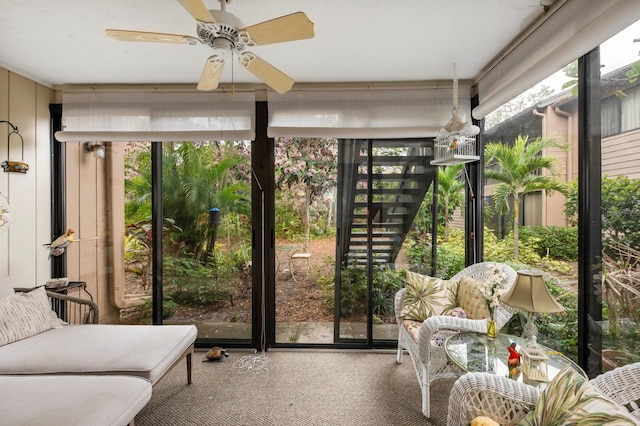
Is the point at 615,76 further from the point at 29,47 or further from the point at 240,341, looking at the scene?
the point at 29,47

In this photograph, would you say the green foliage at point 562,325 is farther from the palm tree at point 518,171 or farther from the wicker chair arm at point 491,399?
the wicker chair arm at point 491,399

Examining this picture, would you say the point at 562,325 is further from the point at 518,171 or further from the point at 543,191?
the point at 518,171

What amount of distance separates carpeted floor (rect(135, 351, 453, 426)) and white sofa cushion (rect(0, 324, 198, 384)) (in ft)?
1.22

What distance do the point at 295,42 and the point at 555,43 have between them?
5.31ft

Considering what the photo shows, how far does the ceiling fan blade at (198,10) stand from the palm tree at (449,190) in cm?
243

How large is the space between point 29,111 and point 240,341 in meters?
2.92

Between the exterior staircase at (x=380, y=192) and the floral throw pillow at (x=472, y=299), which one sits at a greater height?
the exterior staircase at (x=380, y=192)

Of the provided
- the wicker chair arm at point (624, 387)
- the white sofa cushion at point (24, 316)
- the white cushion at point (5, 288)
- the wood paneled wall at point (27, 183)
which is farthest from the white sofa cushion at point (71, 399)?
the wicker chair arm at point (624, 387)

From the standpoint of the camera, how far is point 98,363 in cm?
183

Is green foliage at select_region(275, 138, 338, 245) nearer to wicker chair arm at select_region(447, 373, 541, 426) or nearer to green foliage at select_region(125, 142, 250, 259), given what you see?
green foliage at select_region(125, 142, 250, 259)

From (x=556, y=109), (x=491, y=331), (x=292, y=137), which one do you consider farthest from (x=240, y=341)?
(x=556, y=109)

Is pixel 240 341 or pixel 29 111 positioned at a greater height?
pixel 29 111

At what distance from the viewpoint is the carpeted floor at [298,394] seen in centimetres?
203

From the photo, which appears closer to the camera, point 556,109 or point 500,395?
point 500,395
